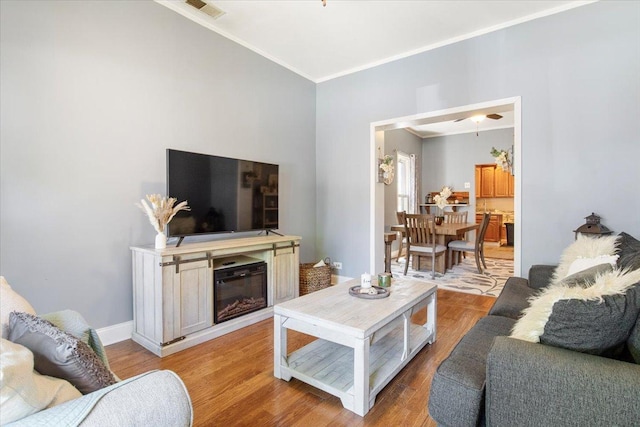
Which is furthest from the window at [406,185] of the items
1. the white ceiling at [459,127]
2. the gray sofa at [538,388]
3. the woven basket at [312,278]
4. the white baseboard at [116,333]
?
the gray sofa at [538,388]

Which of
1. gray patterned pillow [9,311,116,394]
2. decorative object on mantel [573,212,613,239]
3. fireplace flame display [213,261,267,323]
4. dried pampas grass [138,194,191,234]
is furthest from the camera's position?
fireplace flame display [213,261,267,323]

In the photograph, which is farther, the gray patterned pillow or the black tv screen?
the black tv screen

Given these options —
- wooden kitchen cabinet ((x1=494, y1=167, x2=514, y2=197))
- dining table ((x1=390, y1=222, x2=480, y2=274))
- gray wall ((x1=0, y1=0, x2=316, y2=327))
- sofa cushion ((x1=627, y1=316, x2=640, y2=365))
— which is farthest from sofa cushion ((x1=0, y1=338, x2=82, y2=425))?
wooden kitchen cabinet ((x1=494, y1=167, x2=514, y2=197))

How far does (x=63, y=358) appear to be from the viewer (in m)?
0.88

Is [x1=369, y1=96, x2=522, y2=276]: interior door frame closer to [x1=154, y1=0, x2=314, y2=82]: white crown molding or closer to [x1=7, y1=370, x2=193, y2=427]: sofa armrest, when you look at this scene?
[x1=154, y1=0, x2=314, y2=82]: white crown molding

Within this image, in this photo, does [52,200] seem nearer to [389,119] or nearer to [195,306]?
[195,306]

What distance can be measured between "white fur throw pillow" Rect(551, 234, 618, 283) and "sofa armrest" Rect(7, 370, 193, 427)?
215cm

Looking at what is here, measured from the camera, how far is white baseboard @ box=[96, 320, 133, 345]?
8.24 feet

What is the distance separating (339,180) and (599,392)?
3648 mm

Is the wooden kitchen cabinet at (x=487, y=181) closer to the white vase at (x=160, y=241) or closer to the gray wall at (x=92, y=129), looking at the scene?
the gray wall at (x=92, y=129)

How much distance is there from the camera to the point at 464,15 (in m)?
3.04

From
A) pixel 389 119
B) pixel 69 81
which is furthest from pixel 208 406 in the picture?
pixel 389 119

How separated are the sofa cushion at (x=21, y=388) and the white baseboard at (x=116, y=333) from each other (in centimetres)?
202

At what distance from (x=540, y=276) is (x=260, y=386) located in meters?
2.21
